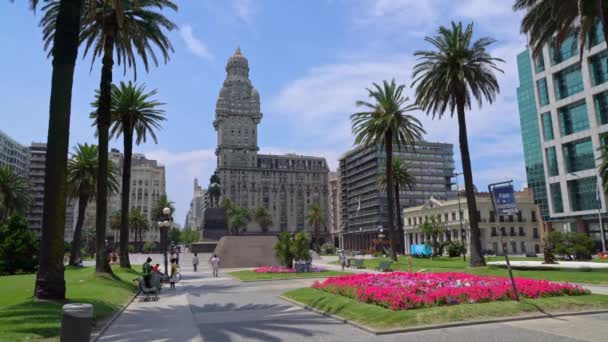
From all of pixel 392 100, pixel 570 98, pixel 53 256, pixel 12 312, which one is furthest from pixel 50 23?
pixel 570 98

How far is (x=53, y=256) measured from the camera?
52.5ft

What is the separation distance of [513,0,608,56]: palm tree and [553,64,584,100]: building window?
163 feet

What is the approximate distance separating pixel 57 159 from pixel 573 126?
74488mm

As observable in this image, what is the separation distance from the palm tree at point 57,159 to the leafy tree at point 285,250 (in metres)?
21.7

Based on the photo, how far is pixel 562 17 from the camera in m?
21.8

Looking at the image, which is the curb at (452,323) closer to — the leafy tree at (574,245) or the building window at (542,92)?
the leafy tree at (574,245)

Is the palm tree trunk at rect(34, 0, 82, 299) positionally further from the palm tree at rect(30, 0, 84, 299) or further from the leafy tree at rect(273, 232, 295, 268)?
the leafy tree at rect(273, 232, 295, 268)

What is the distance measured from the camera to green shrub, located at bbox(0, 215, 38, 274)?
40.3 metres

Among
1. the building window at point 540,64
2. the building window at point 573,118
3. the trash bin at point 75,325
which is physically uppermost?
the building window at point 540,64

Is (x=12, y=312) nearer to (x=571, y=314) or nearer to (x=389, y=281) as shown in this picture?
(x=389, y=281)

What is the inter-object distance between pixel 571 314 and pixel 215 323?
37.2 ft

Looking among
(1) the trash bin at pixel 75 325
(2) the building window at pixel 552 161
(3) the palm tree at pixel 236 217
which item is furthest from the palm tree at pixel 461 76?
(3) the palm tree at pixel 236 217

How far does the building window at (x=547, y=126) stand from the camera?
72375 millimetres

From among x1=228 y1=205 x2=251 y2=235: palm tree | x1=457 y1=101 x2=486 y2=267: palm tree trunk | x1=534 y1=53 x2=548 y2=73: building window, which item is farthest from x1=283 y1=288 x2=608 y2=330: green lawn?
x1=228 y1=205 x2=251 y2=235: palm tree
